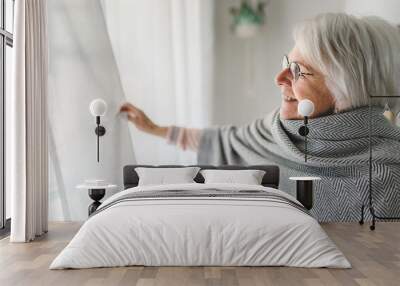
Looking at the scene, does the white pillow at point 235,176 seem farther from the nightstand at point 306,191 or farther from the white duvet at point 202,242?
the white duvet at point 202,242

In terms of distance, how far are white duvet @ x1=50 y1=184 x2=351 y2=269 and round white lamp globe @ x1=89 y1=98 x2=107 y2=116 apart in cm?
278

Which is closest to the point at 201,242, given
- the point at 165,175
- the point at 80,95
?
the point at 165,175

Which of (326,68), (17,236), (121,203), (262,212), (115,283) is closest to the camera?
(115,283)

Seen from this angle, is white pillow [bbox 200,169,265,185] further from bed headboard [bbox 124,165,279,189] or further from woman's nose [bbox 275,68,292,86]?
woman's nose [bbox 275,68,292,86]

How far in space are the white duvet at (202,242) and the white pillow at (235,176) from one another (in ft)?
7.35

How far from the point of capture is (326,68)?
7168 millimetres

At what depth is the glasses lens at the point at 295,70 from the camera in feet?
24.0

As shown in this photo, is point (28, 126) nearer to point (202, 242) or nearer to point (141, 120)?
point (141, 120)

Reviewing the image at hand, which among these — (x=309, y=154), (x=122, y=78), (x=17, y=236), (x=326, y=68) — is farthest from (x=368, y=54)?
(x=17, y=236)

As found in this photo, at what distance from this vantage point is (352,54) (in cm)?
720

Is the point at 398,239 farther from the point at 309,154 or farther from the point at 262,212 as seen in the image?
the point at 262,212

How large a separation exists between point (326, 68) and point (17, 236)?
12.6 ft

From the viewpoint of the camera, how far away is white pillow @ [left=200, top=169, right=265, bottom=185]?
271 inches

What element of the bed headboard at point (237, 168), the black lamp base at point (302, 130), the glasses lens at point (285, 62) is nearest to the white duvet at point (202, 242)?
the bed headboard at point (237, 168)
